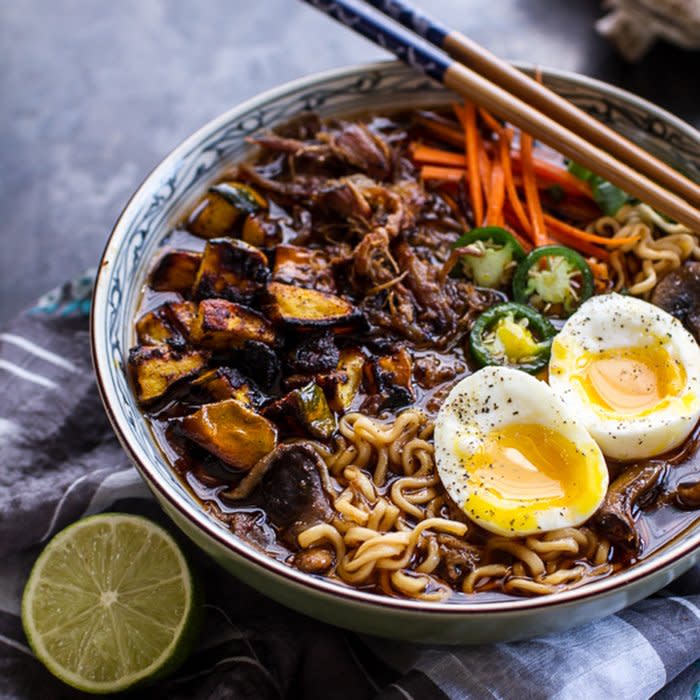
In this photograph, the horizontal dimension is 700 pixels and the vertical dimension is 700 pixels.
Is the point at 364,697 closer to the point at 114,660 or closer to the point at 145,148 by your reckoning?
the point at 114,660

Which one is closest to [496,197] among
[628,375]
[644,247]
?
[644,247]

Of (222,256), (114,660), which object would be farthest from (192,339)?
(114,660)

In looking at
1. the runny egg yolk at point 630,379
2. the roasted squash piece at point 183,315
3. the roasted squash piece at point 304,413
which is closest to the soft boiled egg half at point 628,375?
the runny egg yolk at point 630,379

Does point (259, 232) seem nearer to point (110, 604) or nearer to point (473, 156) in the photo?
point (473, 156)

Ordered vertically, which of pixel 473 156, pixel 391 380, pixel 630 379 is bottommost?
pixel 391 380

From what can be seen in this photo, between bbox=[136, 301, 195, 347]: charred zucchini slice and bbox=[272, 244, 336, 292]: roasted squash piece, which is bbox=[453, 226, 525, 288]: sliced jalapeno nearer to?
bbox=[272, 244, 336, 292]: roasted squash piece
